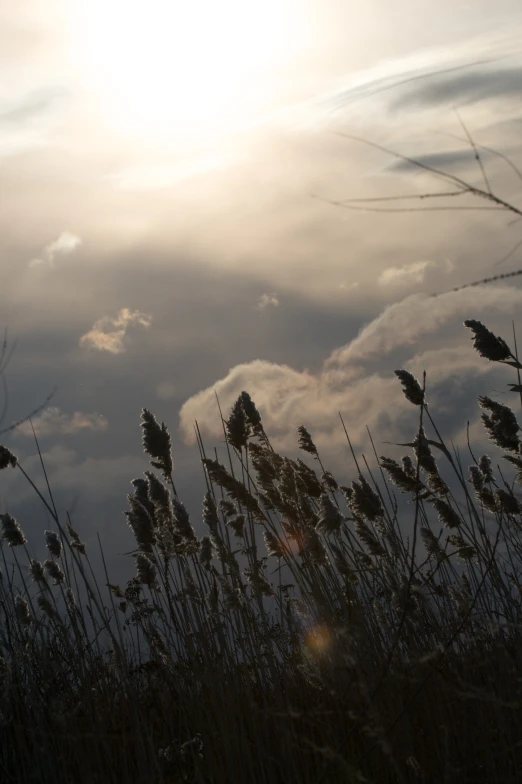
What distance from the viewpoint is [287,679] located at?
13.7ft

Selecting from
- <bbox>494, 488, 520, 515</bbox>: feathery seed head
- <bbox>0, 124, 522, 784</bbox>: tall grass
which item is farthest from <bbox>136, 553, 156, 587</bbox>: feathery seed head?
<bbox>494, 488, 520, 515</bbox>: feathery seed head

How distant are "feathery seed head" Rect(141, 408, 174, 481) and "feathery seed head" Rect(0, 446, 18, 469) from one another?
2.45 ft

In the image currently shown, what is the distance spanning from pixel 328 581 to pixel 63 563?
2140mm

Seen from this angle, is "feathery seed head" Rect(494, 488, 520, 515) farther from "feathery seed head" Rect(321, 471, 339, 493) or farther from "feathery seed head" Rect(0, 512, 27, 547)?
"feathery seed head" Rect(0, 512, 27, 547)

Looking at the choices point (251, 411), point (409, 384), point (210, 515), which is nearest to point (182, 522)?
point (210, 515)

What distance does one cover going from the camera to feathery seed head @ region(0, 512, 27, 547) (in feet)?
18.2

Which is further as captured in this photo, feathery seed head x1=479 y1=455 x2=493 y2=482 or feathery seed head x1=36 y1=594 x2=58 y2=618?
feathery seed head x1=479 y1=455 x2=493 y2=482

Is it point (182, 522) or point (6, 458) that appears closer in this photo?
point (6, 458)

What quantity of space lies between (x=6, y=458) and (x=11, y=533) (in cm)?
145

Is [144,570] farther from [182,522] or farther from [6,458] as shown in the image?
[6,458]

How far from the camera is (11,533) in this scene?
5543mm

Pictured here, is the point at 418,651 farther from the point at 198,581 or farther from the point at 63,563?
the point at 63,563

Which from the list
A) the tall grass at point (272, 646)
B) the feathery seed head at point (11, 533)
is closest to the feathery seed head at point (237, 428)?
the tall grass at point (272, 646)

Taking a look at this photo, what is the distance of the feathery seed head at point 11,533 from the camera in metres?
5.54
